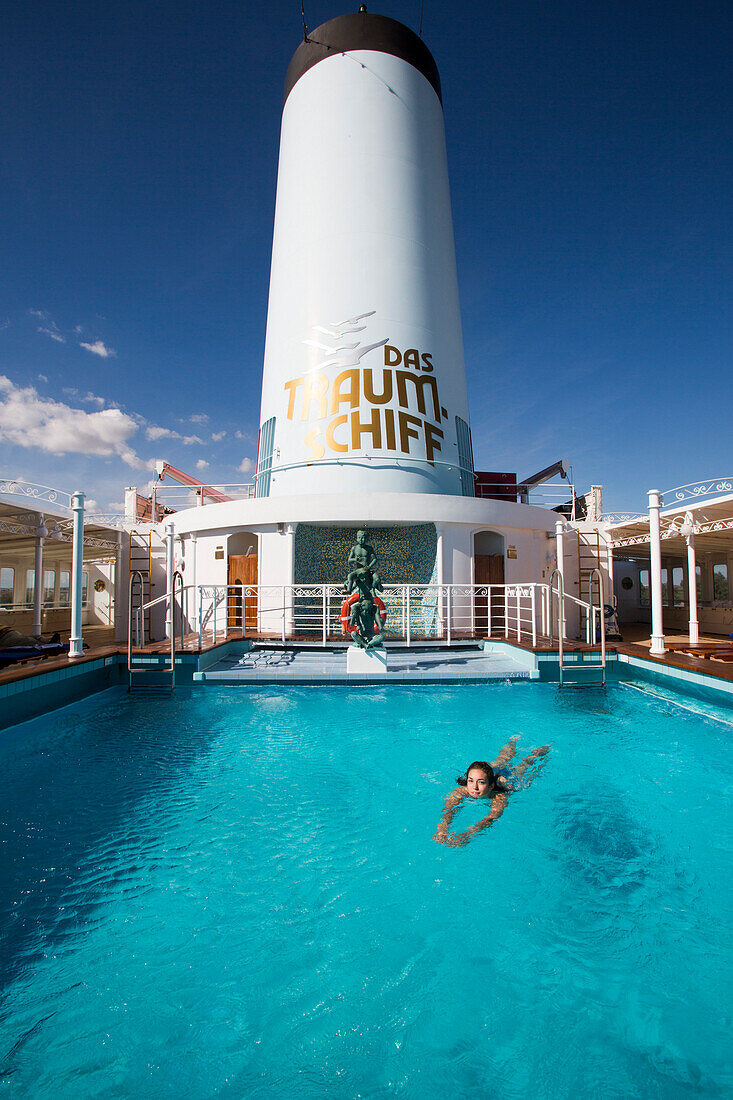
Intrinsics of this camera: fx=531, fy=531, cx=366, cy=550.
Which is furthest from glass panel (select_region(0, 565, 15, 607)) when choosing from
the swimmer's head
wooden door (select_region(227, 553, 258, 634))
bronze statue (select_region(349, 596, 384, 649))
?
the swimmer's head

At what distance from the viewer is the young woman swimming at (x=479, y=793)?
437cm

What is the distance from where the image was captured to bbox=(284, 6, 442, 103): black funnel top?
15.5 metres

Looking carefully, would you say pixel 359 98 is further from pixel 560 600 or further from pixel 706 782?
pixel 706 782

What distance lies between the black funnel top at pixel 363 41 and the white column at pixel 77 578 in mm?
15306

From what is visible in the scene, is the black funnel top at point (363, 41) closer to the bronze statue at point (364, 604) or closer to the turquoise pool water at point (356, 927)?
the bronze statue at point (364, 604)

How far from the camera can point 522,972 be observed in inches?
114

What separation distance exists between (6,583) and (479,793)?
2896 centimetres

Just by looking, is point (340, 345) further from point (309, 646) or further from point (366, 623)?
point (366, 623)

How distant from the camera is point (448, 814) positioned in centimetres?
467

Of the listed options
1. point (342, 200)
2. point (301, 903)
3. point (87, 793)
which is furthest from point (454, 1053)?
point (342, 200)

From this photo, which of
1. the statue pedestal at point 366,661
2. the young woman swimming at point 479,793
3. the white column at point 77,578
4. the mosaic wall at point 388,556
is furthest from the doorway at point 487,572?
the white column at point 77,578

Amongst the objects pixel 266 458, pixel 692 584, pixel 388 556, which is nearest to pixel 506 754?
pixel 388 556

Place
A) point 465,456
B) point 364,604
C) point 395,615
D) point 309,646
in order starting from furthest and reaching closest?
point 465,456 < point 395,615 < point 309,646 < point 364,604

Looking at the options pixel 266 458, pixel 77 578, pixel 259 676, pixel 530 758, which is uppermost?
pixel 266 458
